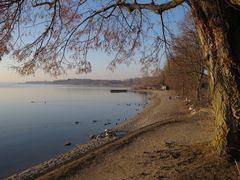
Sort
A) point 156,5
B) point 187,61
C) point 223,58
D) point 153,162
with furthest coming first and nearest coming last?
point 187,61 < point 153,162 < point 156,5 < point 223,58

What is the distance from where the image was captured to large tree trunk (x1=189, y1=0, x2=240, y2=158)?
8293mm

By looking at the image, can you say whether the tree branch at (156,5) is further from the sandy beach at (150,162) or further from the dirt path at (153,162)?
the dirt path at (153,162)

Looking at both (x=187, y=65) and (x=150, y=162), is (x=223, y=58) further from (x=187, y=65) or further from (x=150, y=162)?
(x=187, y=65)

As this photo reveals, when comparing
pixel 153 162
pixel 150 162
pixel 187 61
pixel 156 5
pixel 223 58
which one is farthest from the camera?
pixel 187 61

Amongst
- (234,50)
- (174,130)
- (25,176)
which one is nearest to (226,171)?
(234,50)

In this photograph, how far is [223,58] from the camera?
27.6ft

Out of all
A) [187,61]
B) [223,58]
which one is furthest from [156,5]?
[187,61]

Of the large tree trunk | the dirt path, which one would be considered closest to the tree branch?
the large tree trunk

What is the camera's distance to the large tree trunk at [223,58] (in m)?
8.29

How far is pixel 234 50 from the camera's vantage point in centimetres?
839

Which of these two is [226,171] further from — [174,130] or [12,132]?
[12,132]

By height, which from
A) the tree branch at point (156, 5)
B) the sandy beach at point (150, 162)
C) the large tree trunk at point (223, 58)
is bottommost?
the sandy beach at point (150, 162)

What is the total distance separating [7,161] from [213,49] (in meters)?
14.0

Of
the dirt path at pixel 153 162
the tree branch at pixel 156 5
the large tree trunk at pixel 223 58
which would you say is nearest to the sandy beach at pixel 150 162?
the dirt path at pixel 153 162
